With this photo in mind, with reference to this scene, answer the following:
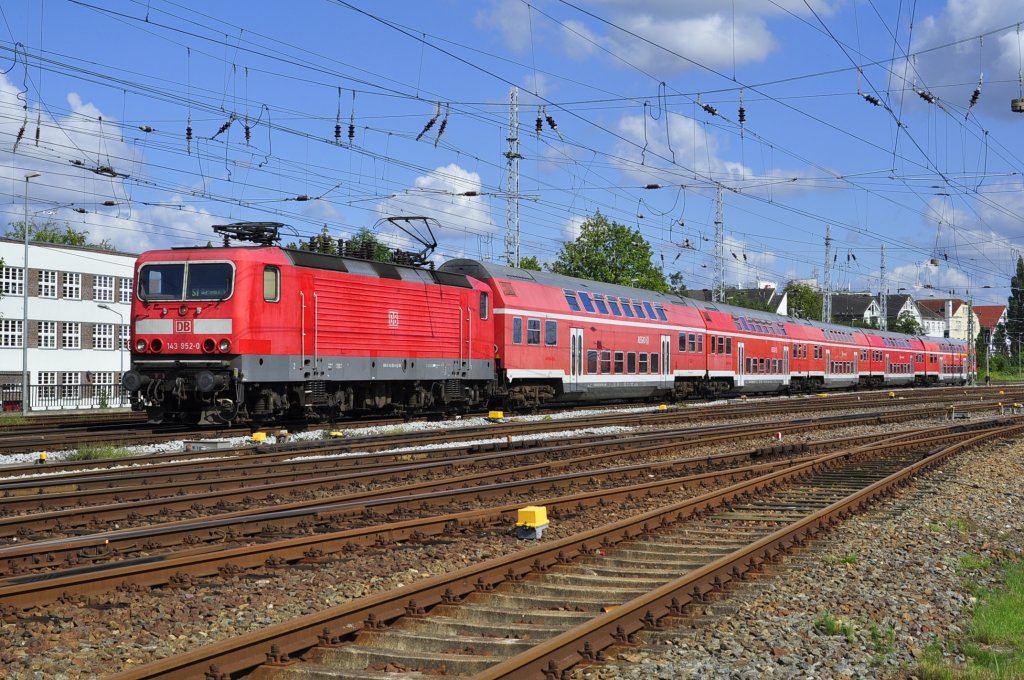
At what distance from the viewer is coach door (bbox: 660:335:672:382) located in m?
37.2

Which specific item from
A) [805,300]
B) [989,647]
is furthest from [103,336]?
[805,300]

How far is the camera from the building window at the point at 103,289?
56.4 meters

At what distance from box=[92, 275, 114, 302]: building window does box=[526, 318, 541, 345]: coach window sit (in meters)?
36.3

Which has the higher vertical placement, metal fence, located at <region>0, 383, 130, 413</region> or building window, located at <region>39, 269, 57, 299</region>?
building window, located at <region>39, 269, 57, 299</region>

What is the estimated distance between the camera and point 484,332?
27734mm

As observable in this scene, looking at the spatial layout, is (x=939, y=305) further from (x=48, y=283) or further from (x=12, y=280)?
(x=12, y=280)

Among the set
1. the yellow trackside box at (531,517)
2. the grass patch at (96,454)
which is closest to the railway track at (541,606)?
the yellow trackside box at (531,517)

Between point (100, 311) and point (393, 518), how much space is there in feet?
166

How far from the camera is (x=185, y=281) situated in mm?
20391

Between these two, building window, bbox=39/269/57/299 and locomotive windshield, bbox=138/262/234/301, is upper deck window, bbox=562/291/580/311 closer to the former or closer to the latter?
locomotive windshield, bbox=138/262/234/301

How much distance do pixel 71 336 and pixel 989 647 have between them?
5580cm

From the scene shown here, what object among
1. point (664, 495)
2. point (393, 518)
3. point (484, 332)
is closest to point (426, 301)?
point (484, 332)

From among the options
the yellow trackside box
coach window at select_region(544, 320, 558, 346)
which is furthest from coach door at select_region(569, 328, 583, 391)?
the yellow trackside box

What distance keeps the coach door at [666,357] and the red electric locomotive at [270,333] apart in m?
14.3
